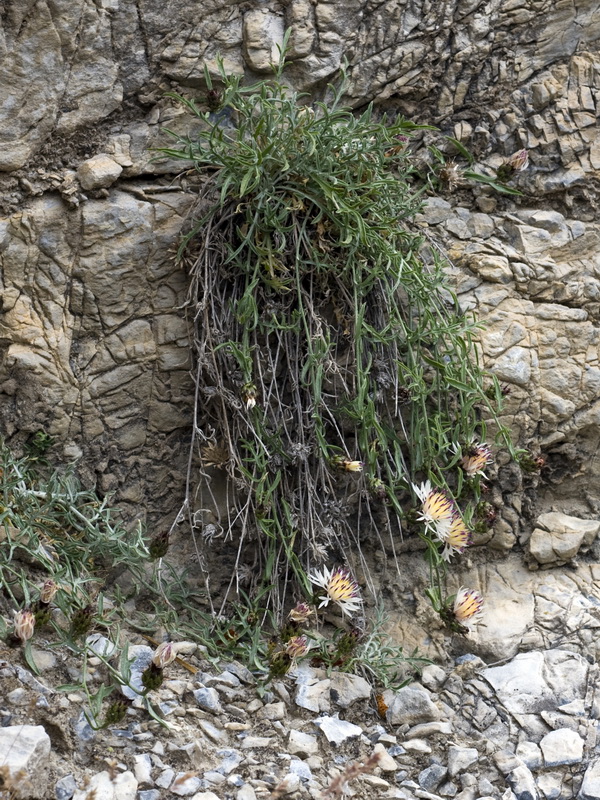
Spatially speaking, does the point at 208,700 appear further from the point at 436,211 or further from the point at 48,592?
the point at 436,211

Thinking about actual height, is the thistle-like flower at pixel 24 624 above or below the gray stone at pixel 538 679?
above

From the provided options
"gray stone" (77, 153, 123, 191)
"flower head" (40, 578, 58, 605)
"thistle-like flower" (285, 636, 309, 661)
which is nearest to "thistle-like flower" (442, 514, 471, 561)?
"thistle-like flower" (285, 636, 309, 661)

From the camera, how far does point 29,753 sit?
2285 mm

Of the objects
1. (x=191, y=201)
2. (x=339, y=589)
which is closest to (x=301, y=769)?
(x=339, y=589)

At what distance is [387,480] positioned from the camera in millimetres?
3391

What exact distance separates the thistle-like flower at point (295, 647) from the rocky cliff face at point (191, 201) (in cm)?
81

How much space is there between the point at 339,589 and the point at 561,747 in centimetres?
84

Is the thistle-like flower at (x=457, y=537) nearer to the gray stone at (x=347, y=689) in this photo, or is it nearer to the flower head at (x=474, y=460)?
the flower head at (x=474, y=460)

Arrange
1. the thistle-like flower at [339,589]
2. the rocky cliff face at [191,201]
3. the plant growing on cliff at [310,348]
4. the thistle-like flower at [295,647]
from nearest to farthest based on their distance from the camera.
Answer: the thistle-like flower at [295,647], the thistle-like flower at [339,589], the plant growing on cliff at [310,348], the rocky cliff face at [191,201]

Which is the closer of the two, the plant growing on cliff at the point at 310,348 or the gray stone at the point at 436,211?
the plant growing on cliff at the point at 310,348

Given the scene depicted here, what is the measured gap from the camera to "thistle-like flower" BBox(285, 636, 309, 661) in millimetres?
2902

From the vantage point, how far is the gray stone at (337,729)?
2.77 meters

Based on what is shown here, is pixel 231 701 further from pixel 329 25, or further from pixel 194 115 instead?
pixel 329 25

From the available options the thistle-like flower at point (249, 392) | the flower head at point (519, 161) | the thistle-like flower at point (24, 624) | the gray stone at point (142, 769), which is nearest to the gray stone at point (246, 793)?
the gray stone at point (142, 769)
